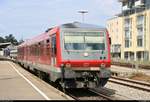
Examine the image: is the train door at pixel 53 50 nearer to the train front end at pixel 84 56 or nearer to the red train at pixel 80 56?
the red train at pixel 80 56

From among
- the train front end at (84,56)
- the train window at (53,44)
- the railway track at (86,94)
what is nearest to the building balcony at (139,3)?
the railway track at (86,94)

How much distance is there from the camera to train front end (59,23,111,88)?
1769cm

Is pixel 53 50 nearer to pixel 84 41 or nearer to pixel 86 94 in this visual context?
pixel 84 41

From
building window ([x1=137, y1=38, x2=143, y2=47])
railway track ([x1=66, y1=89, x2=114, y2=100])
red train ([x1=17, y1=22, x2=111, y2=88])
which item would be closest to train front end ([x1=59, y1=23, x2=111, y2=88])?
red train ([x1=17, y1=22, x2=111, y2=88])

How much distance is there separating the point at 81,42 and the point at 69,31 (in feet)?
2.24

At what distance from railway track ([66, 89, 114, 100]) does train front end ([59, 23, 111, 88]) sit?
46 centimetres

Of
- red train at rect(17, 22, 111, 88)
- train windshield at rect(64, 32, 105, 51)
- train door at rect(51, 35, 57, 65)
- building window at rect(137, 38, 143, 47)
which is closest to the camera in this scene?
red train at rect(17, 22, 111, 88)

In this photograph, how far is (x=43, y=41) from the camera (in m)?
23.2

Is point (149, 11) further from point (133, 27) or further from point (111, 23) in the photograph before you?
point (111, 23)

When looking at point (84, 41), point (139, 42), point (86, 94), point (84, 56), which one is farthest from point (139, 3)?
point (84, 56)

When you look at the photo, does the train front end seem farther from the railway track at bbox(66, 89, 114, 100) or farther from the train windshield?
the railway track at bbox(66, 89, 114, 100)

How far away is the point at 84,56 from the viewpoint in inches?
712

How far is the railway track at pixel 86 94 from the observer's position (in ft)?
56.6

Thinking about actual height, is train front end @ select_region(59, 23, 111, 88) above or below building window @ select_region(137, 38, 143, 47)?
below
